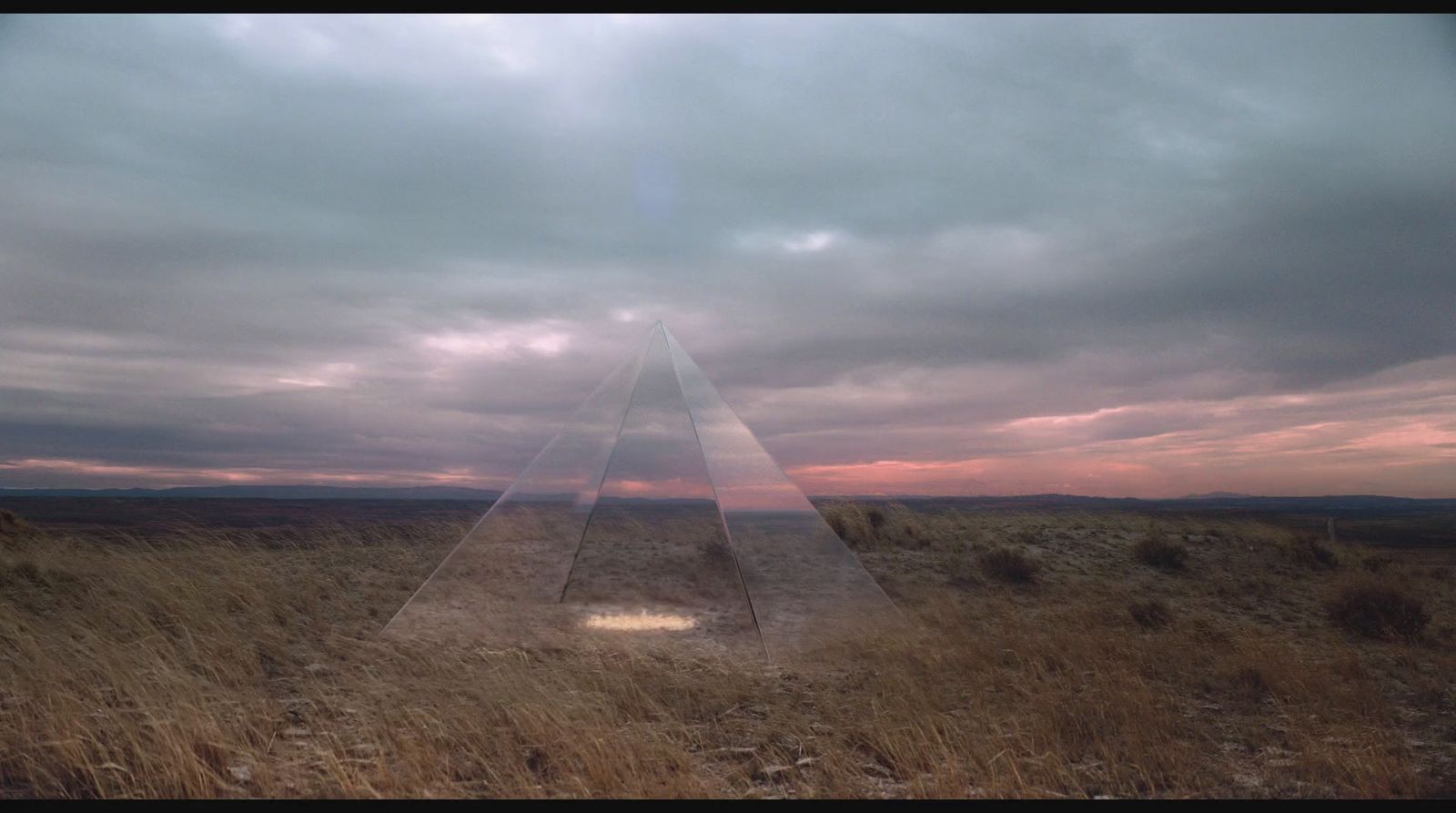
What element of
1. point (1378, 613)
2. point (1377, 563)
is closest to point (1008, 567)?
point (1378, 613)

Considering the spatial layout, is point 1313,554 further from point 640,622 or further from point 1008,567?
point 640,622

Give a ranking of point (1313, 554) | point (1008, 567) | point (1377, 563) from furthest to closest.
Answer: point (1377, 563) → point (1313, 554) → point (1008, 567)

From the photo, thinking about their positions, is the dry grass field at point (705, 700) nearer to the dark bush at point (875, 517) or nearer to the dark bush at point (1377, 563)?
the dark bush at point (1377, 563)

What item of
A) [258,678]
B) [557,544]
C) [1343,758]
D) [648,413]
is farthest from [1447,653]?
[258,678]

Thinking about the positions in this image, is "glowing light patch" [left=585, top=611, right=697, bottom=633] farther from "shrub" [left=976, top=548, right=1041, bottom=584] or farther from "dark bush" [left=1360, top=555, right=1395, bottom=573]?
"dark bush" [left=1360, top=555, right=1395, bottom=573]

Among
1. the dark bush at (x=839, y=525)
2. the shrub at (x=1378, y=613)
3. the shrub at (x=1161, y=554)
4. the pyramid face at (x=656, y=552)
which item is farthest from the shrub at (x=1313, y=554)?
the pyramid face at (x=656, y=552)

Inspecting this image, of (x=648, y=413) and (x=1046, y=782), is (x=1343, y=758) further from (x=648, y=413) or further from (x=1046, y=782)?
(x=648, y=413)

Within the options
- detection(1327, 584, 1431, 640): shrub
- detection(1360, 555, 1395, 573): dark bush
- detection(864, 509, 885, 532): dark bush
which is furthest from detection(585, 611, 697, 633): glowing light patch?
detection(1360, 555, 1395, 573): dark bush
